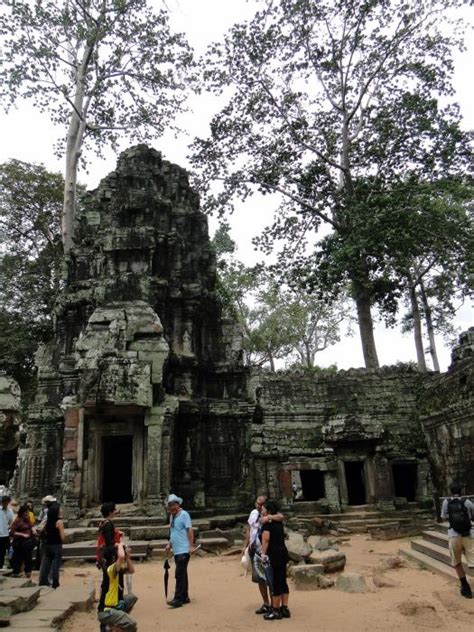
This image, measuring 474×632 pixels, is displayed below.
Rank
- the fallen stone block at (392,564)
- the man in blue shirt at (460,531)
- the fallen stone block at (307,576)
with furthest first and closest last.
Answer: the fallen stone block at (392,564), the fallen stone block at (307,576), the man in blue shirt at (460,531)

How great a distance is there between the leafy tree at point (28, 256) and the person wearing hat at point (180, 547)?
56.1ft

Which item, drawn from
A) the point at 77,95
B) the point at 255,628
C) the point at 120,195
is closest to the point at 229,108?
the point at 77,95

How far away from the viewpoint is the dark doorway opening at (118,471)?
14.4 metres

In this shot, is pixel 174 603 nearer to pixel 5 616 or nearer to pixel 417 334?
pixel 5 616

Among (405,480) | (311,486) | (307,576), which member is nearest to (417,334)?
(405,480)

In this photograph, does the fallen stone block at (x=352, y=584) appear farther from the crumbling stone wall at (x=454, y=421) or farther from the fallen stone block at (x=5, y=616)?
the crumbling stone wall at (x=454, y=421)

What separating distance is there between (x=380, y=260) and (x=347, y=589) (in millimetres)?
14530

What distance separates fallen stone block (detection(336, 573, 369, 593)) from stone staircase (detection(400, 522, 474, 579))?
1559mm

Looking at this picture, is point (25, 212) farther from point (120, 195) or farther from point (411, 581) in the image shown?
point (411, 581)

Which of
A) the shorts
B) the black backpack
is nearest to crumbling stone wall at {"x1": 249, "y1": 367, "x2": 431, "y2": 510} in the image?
the shorts

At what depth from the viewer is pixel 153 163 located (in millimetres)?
17016

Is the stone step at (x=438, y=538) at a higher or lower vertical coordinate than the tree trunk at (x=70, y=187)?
lower

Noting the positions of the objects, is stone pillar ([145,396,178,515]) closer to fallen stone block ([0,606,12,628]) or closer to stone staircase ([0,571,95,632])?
stone staircase ([0,571,95,632])

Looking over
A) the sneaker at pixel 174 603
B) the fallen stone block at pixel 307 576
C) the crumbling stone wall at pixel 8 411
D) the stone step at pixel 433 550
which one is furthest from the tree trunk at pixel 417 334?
the crumbling stone wall at pixel 8 411
